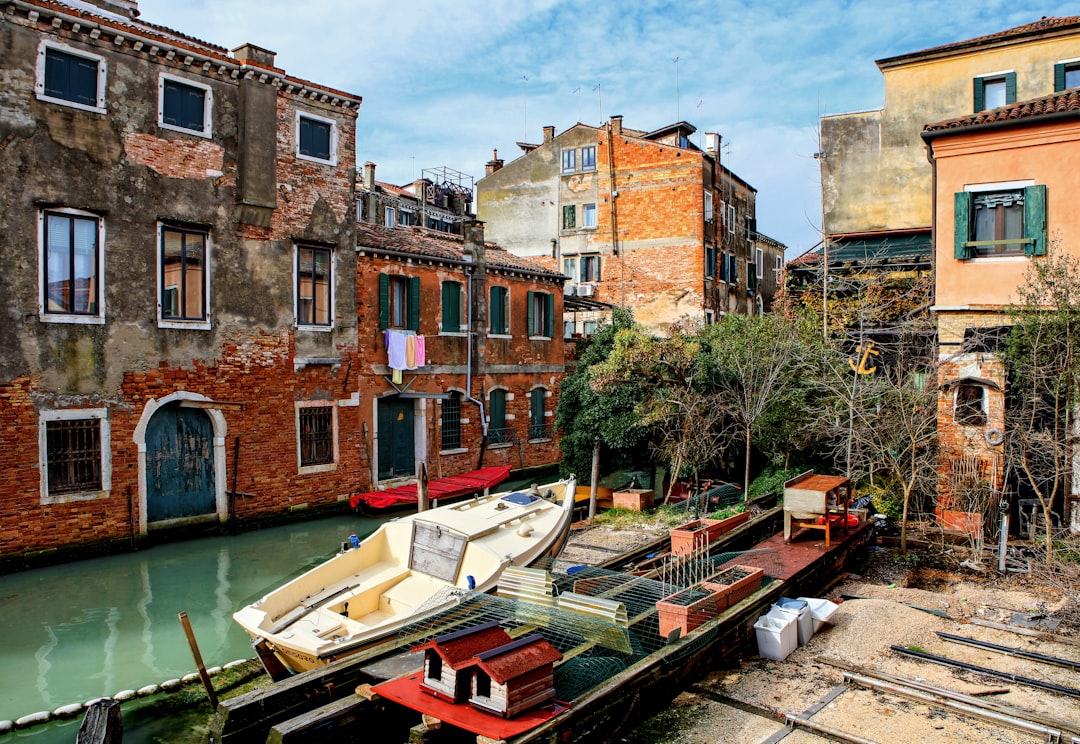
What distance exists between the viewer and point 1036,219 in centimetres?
1248

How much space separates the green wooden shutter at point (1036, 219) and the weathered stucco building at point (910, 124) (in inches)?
288

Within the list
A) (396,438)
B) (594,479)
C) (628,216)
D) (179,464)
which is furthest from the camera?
(628,216)

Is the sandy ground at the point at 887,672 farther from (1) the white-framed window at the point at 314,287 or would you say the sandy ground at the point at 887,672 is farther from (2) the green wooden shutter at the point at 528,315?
(2) the green wooden shutter at the point at 528,315

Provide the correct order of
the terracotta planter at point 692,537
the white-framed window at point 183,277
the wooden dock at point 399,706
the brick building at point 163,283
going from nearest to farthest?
the wooden dock at point 399,706 → the terracotta planter at point 692,537 → the brick building at point 163,283 → the white-framed window at point 183,277

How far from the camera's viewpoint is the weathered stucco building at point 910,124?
18.6 m

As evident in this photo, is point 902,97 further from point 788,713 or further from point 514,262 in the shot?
point 788,713

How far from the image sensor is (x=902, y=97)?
20.7 meters

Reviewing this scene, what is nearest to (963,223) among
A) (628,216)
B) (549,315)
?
(549,315)

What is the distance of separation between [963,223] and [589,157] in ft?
64.0

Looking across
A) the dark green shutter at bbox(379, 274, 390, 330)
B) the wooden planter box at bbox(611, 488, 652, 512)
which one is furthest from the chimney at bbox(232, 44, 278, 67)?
the wooden planter box at bbox(611, 488, 652, 512)

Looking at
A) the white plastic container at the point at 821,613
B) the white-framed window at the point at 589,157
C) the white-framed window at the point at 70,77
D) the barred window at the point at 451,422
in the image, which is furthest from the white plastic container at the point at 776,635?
the white-framed window at the point at 589,157

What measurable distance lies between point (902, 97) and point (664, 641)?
60.7 feet

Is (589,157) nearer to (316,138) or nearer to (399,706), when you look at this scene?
(316,138)

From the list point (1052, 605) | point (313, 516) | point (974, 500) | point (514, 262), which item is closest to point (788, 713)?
point (1052, 605)
